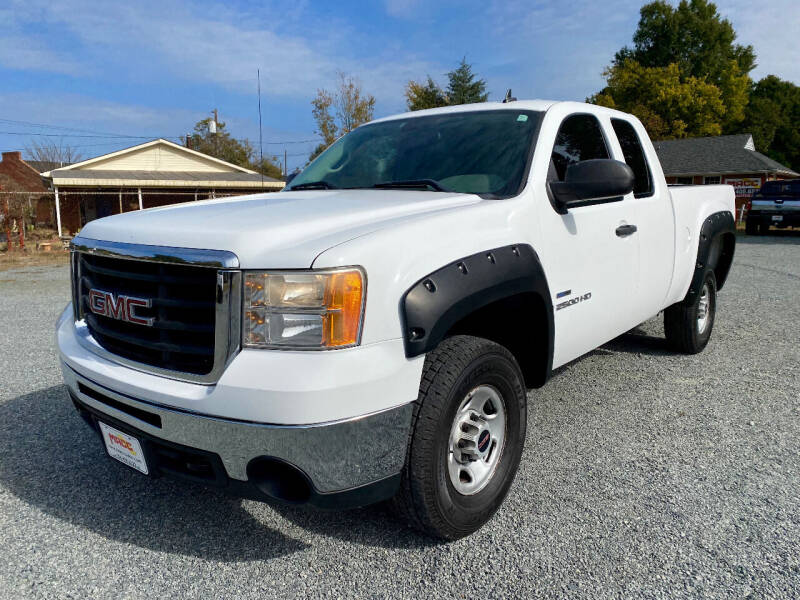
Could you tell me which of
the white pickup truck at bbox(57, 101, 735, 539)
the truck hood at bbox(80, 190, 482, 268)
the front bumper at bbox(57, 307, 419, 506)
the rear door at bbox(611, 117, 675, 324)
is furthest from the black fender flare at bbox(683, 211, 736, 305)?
the front bumper at bbox(57, 307, 419, 506)

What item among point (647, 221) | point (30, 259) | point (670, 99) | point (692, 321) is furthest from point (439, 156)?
point (670, 99)

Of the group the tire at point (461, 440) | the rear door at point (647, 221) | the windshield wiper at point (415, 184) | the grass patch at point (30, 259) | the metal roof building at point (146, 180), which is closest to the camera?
the tire at point (461, 440)

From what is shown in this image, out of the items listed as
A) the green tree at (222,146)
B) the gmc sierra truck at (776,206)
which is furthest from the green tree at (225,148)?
the gmc sierra truck at (776,206)

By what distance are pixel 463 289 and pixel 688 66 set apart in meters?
63.4

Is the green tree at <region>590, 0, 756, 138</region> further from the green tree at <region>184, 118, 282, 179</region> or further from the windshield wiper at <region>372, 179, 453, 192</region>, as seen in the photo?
the windshield wiper at <region>372, 179, 453, 192</region>

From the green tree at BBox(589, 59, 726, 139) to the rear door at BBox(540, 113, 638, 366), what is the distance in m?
49.2

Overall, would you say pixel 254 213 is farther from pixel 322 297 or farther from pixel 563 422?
pixel 563 422

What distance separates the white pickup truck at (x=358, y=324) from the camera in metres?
1.96

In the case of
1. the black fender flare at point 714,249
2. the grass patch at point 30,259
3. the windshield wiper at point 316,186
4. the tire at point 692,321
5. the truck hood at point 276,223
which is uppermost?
the windshield wiper at point 316,186

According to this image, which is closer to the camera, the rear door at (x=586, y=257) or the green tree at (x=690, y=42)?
the rear door at (x=586, y=257)

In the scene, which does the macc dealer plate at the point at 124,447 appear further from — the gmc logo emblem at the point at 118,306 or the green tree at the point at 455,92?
the green tree at the point at 455,92

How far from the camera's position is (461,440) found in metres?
2.50

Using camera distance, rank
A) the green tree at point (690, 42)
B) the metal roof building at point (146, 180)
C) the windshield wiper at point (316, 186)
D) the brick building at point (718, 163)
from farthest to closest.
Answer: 1. the green tree at point (690, 42)
2. the brick building at point (718, 163)
3. the metal roof building at point (146, 180)
4. the windshield wiper at point (316, 186)

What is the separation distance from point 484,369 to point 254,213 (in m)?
1.16
